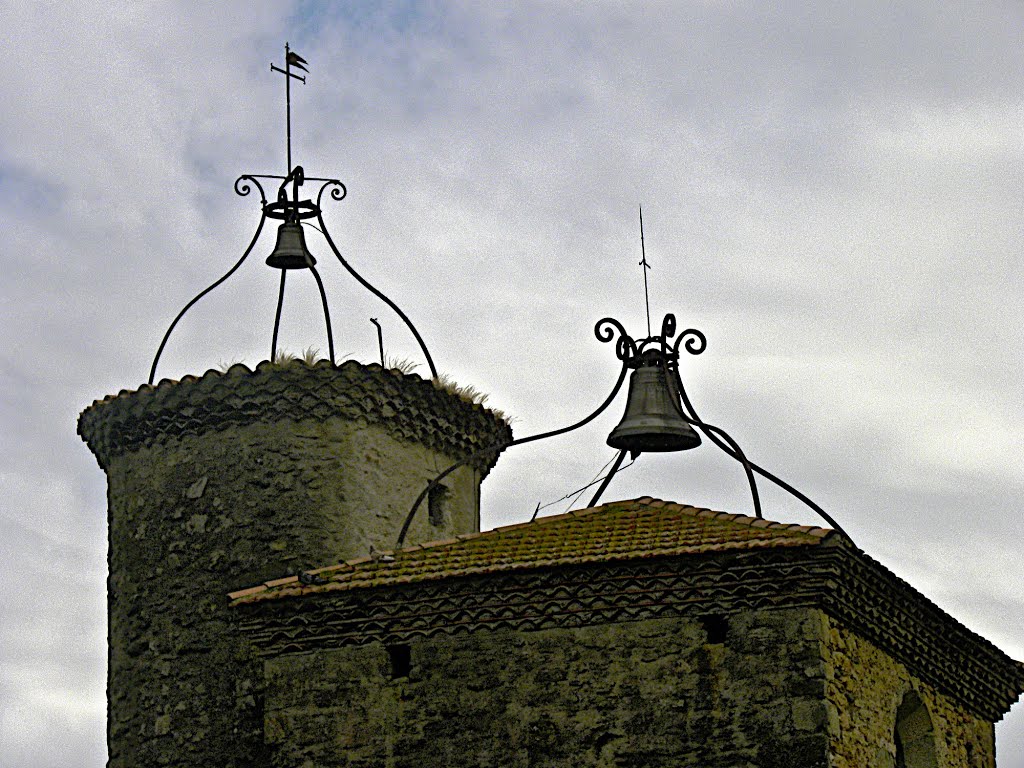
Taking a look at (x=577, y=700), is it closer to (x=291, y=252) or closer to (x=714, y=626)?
(x=714, y=626)

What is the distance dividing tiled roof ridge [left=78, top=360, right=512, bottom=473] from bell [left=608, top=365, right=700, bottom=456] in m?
2.59

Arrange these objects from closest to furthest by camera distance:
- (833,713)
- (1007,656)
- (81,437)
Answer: (833,713) < (1007,656) < (81,437)

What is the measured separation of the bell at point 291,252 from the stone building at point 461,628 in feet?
4.21

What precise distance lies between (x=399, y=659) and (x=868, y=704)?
326 centimetres

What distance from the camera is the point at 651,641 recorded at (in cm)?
1599

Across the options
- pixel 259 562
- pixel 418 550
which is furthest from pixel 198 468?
Result: pixel 418 550

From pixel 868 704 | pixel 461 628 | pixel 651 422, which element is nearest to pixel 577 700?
pixel 461 628

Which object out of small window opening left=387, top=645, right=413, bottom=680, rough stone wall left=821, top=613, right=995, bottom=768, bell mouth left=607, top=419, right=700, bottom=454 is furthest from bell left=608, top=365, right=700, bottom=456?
small window opening left=387, top=645, right=413, bottom=680

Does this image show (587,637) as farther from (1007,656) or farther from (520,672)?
(1007,656)

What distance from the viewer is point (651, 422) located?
58.0 feet

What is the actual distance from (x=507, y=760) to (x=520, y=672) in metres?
0.60

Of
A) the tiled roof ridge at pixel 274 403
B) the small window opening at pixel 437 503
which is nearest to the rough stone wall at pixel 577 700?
the tiled roof ridge at pixel 274 403

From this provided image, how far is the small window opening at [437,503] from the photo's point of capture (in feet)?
65.9

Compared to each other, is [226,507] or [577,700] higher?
[226,507]
